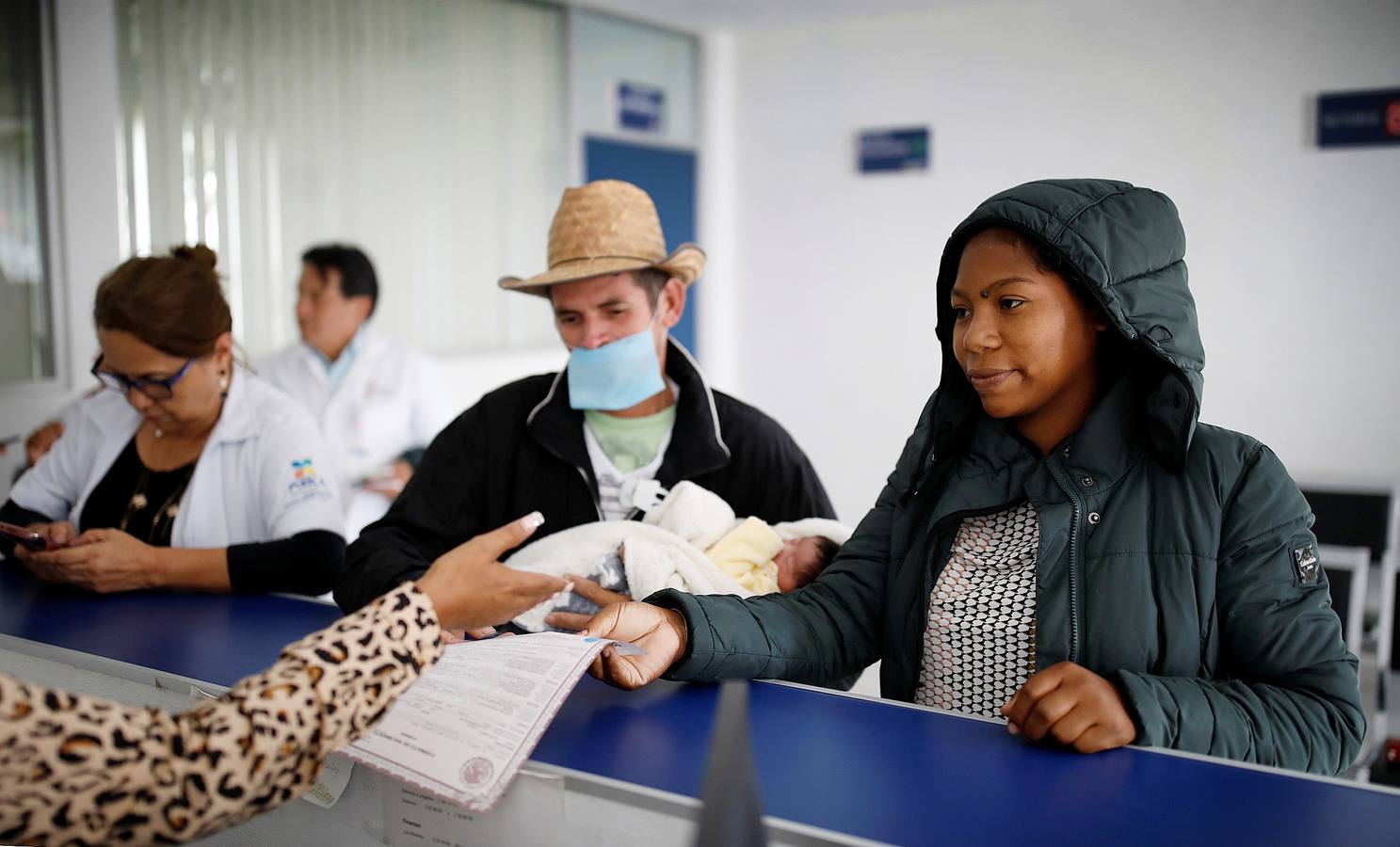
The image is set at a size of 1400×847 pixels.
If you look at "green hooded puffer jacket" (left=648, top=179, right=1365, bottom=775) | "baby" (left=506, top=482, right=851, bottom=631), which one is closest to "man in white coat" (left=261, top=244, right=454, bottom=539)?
"baby" (left=506, top=482, right=851, bottom=631)

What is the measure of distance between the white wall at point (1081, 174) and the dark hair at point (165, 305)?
4682 mm

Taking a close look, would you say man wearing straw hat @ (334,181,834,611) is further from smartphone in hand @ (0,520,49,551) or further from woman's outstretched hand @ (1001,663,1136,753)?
woman's outstretched hand @ (1001,663,1136,753)

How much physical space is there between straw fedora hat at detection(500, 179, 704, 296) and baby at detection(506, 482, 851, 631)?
1.85ft

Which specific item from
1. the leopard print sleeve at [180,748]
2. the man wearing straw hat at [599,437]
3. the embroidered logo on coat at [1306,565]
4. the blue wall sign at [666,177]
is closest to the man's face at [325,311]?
the man wearing straw hat at [599,437]

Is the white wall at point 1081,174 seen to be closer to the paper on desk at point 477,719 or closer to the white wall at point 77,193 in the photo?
the white wall at point 77,193

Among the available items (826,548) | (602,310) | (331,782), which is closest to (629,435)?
(602,310)

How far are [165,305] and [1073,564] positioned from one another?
6.07 feet

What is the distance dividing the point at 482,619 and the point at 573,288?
105 cm

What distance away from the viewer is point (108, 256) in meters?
4.25

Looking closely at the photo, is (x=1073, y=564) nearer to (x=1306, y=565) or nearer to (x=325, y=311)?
(x=1306, y=565)

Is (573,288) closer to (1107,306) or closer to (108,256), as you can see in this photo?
(1107,306)

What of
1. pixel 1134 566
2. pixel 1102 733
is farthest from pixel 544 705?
pixel 1134 566

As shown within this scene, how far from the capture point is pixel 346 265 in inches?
171

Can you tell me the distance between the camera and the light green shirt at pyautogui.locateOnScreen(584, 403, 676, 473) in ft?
7.70
